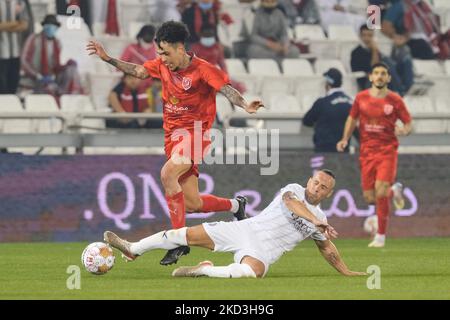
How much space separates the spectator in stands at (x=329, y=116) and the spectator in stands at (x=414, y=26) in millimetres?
3798

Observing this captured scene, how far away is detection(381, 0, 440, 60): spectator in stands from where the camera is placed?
1034 inches

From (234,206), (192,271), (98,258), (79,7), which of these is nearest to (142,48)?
(79,7)

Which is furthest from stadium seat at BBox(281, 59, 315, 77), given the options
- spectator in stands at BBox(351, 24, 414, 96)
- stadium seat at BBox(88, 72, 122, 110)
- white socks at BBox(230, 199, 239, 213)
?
white socks at BBox(230, 199, 239, 213)

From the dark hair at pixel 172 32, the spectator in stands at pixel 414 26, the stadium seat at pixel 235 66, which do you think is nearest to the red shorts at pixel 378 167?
the stadium seat at pixel 235 66

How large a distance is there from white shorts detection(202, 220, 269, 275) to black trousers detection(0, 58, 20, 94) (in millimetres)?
8624

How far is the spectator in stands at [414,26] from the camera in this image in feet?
86.2

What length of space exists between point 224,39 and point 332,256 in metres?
11.2

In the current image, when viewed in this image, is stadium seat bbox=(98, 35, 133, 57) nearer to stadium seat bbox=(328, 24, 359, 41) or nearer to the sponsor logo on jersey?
stadium seat bbox=(328, 24, 359, 41)

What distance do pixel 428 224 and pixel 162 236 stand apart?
858 cm

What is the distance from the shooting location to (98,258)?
1465cm

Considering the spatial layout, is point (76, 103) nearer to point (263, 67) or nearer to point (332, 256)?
point (263, 67)

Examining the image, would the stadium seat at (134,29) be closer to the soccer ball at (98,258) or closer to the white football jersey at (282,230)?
the soccer ball at (98,258)

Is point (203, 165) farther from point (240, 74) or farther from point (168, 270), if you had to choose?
point (168, 270)

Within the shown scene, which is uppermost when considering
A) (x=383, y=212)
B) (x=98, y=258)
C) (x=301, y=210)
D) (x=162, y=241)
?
(x=301, y=210)
